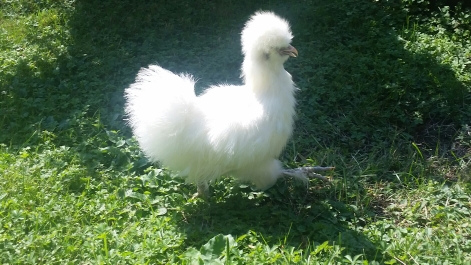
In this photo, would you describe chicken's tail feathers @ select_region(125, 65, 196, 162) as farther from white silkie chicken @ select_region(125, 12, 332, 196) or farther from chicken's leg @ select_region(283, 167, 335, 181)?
chicken's leg @ select_region(283, 167, 335, 181)

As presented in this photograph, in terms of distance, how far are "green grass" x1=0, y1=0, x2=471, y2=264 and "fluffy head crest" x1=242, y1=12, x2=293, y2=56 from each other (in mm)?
1192

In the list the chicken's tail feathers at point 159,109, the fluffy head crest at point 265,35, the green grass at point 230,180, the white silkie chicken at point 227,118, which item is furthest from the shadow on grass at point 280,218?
the fluffy head crest at point 265,35

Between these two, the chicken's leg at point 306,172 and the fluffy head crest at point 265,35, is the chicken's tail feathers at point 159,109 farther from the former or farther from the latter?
the chicken's leg at point 306,172

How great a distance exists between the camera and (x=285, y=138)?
3861mm

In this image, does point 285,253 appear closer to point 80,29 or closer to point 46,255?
point 46,255

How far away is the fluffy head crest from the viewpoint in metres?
3.76

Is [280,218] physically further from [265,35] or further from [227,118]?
[265,35]

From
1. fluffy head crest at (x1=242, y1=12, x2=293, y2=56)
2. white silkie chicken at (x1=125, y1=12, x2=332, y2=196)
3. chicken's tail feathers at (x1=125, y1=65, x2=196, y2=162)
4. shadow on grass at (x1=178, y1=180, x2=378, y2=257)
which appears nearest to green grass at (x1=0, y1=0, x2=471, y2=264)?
shadow on grass at (x1=178, y1=180, x2=378, y2=257)

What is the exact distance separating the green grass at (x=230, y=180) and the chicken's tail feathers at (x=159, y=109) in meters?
0.57

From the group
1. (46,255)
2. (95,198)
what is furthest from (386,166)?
(46,255)

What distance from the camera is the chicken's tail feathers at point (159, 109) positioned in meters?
3.66

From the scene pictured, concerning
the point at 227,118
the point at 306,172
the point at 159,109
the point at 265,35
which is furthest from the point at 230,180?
the point at 265,35

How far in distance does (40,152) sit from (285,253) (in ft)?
8.16

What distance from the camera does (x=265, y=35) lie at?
3.75m
